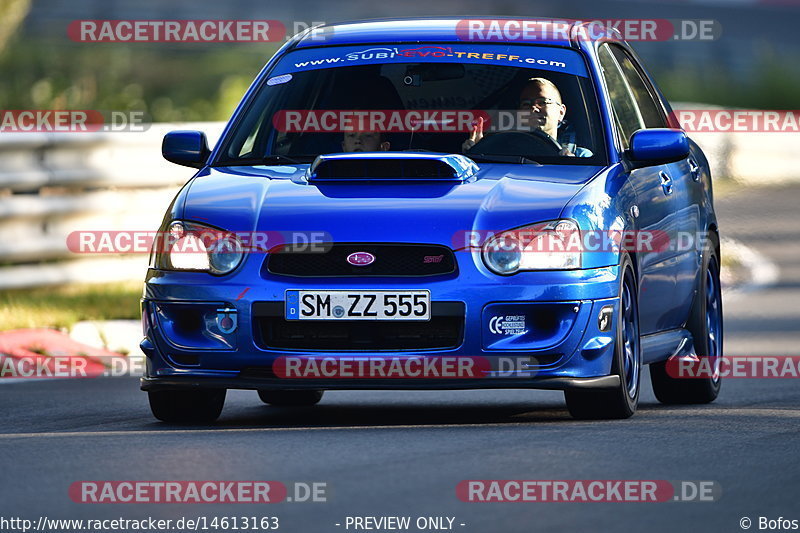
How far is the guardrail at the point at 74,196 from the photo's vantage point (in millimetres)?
14125

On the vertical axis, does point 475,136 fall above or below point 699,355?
above

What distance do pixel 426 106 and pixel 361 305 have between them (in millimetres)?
1690

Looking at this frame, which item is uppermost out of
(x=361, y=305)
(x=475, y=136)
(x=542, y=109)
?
(x=542, y=109)

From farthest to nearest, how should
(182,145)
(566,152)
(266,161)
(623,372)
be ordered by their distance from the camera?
(182,145) → (266,161) → (566,152) → (623,372)

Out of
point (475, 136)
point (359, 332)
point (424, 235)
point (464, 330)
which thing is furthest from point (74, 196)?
point (464, 330)

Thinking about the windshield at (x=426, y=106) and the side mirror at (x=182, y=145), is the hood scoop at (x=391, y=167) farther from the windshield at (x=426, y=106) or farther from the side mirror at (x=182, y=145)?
the side mirror at (x=182, y=145)

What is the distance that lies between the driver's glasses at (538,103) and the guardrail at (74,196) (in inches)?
223

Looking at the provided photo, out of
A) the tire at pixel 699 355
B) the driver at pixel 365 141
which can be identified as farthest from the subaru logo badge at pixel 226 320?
the tire at pixel 699 355

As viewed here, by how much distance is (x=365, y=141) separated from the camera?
9.28 metres

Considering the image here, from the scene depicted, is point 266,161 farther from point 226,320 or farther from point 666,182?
point 666,182

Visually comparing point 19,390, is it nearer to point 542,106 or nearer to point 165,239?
point 165,239

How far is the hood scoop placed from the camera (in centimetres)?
853

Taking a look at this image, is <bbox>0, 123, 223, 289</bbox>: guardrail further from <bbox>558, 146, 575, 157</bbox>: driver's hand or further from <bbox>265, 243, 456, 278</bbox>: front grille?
<bbox>265, 243, 456, 278</bbox>: front grille

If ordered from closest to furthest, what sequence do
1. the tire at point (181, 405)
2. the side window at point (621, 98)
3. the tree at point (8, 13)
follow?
1. the tire at point (181, 405)
2. the side window at point (621, 98)
3. the tree at point (8, 13)
